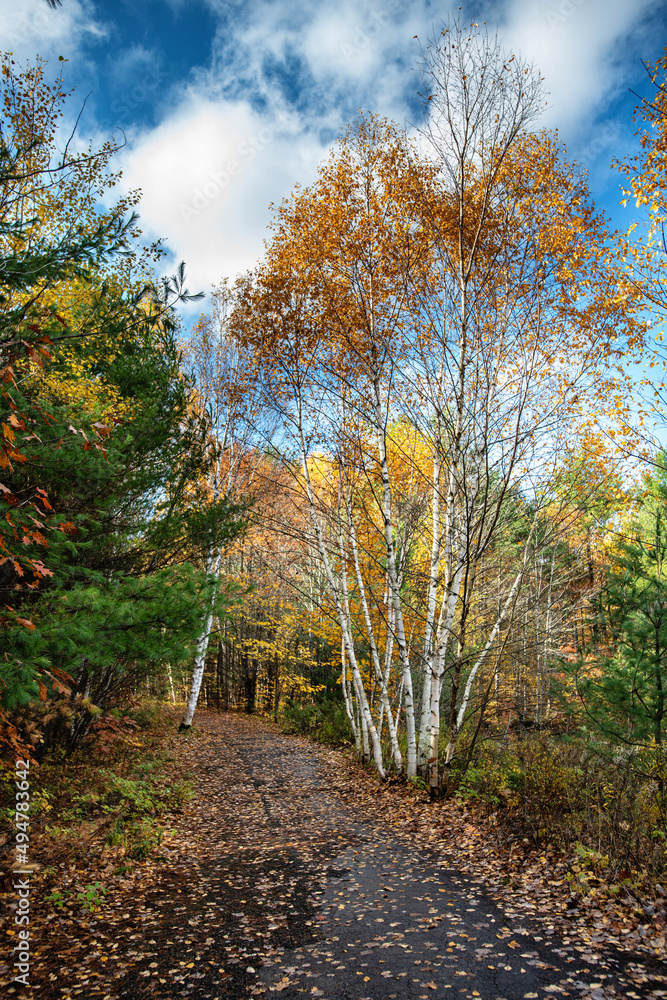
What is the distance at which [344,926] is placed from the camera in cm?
390

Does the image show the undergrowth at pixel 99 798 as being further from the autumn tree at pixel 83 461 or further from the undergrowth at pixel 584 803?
the undergrowth at pixel 584 803

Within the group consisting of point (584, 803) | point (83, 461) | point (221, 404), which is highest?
point (221, 404)

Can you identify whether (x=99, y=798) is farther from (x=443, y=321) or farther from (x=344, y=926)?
(x=443, y=321)

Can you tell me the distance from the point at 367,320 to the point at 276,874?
785 centimetres

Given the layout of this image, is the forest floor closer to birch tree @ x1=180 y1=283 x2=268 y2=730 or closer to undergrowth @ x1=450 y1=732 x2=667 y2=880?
undergrowth @ x1=450 y1=732 x2=667 y2=880

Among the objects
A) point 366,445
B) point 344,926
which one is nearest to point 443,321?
point 366,445

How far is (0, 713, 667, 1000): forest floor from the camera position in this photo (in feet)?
10.2

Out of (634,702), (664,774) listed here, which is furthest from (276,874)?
(634,702)

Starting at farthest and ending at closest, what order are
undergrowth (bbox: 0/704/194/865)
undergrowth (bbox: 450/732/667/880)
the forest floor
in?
1. undergrowth (bbox: 0/704/194/865)
2. undergrowth (bbox: 450/732/667/880)
3. the forest floor

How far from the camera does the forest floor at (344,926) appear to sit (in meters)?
3.10

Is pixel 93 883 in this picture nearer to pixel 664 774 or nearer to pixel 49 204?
pixel 664 774

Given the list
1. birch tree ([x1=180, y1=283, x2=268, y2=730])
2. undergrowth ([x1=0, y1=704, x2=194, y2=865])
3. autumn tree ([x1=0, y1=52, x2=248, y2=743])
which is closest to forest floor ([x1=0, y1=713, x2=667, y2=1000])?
undergrowth ([x1=0, y1=704, x2=194, y2=865])

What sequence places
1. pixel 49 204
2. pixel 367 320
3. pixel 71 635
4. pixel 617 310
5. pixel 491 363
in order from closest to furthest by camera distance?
pixel 71 635
pixel 49 204
pixel 491 363
pixel 617 310
pixel 367 320

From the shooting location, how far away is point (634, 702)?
693 cm
